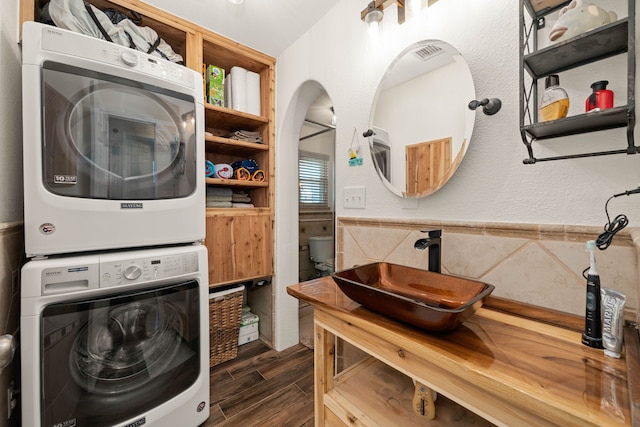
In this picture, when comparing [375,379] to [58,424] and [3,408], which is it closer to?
[58,424]

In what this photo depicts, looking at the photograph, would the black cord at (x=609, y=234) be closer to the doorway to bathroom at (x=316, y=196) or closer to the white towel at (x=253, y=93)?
the white towel at (x=253, y=93)

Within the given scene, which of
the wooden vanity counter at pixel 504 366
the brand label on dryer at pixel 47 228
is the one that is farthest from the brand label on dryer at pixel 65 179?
the wooden vanity counter at pixel 504 366

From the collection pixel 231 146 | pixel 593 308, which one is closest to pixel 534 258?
pixel 593 308

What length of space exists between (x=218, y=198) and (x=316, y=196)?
189 cm

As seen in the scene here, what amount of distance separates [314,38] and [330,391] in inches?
80.2

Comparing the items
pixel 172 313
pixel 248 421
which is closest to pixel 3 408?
pixel 172 313

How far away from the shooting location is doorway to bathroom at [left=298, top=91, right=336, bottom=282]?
3.43 meters

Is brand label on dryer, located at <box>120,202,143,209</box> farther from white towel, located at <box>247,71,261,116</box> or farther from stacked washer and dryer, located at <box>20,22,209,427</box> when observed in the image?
white towel, located at <box>247,71,261,116</box>

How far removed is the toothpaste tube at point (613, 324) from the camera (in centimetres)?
56

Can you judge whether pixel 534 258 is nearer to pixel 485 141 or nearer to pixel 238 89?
pixel 485 141

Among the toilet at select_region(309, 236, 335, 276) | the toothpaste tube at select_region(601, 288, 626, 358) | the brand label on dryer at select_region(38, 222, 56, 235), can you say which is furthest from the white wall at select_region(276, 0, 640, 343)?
the toilet at select_region(309, 236, 335, 276)

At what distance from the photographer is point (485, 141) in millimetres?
953

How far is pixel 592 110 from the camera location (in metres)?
0.64

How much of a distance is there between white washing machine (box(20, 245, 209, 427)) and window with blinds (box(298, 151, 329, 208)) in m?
2.30
